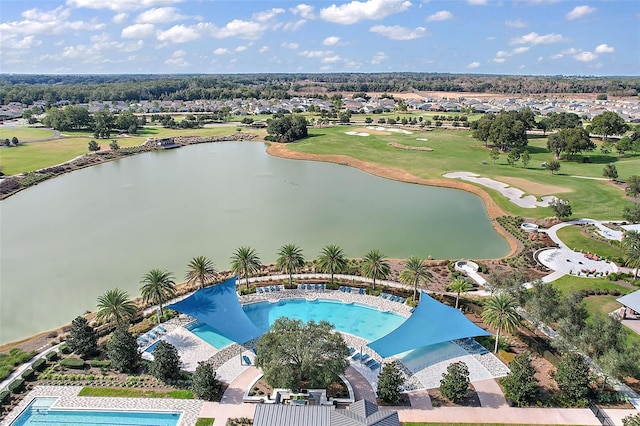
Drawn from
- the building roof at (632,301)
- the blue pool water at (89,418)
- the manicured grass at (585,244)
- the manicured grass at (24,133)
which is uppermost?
the manicured grass at (24,133)

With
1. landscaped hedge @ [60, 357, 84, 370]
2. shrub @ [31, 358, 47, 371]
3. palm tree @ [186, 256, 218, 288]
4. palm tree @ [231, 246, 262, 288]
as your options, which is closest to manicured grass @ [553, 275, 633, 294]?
palm tree @ [231, 246, 262, 288]

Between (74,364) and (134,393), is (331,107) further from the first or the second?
(134,393)

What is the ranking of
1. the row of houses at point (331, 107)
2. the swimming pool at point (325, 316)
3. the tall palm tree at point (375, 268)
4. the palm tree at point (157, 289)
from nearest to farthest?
the swimming pool at point (325, 316) < the palm tree at point (157, 289) < the tall palm tree at point (375, 268) < the row of houses at point (331, 107)

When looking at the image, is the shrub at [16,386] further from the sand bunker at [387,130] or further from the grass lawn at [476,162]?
the sand bunker at [387,130]

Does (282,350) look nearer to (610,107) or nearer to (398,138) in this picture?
(398,138)

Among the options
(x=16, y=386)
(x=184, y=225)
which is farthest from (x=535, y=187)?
(x=16, y=386)

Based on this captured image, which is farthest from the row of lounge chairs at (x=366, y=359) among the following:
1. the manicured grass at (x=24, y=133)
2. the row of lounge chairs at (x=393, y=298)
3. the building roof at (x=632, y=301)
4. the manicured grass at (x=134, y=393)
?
the manicured grass at (x=24, y=133)
